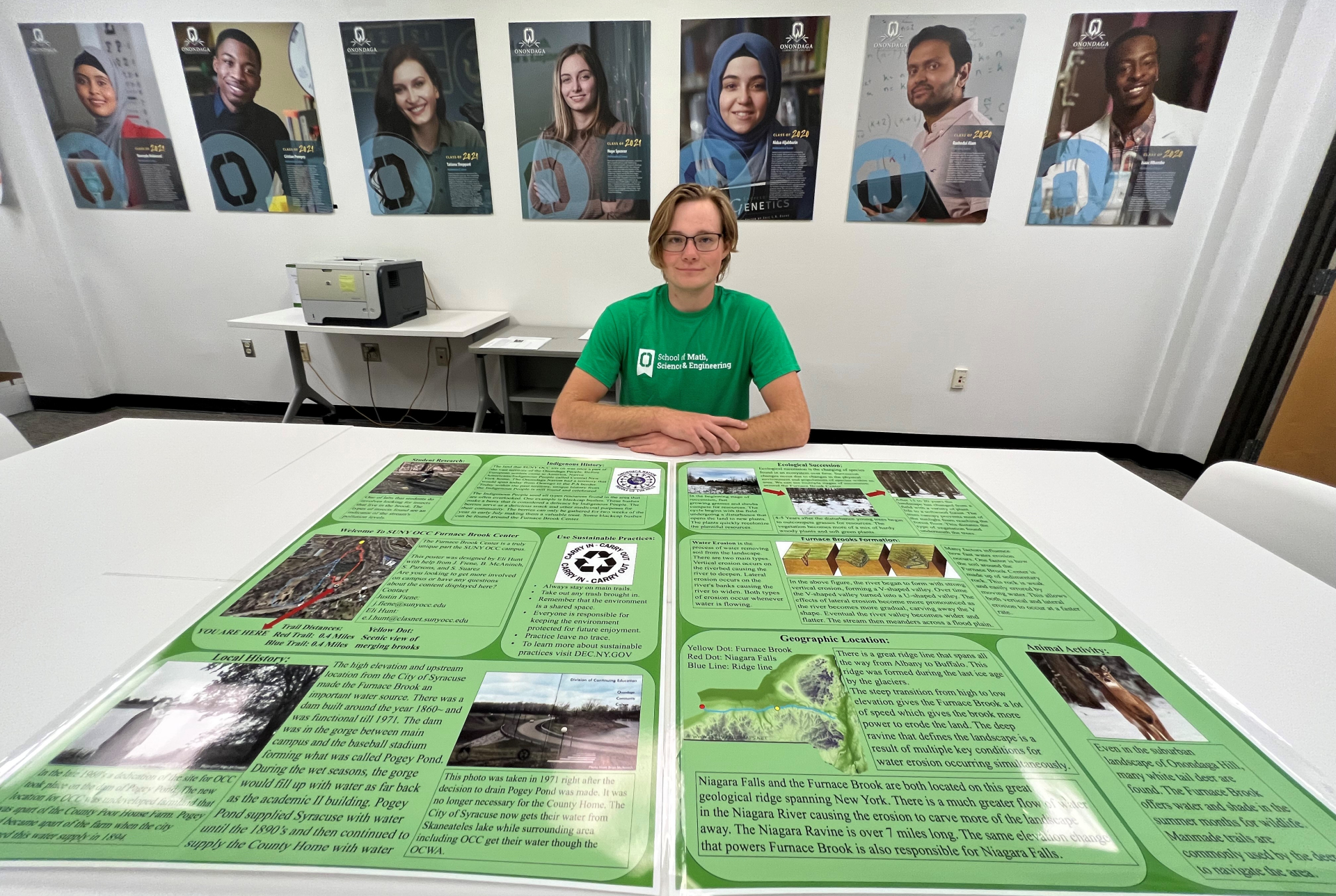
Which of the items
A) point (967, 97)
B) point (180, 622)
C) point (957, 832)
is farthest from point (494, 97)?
point (957, 832)

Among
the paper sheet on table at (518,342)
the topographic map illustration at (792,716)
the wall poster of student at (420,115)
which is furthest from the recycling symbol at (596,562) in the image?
the wall poster of student at (420,115)

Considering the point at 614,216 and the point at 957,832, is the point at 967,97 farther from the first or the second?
the point at 957,832

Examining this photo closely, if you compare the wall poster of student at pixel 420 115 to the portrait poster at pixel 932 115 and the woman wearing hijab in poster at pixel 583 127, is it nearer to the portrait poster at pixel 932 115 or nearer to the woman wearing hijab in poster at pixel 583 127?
the woman wearing hijab in poster at pixel 583 127

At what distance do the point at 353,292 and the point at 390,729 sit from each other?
106 inches

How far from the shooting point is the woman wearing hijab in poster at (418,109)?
9.02ft

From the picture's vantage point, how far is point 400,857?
426mm

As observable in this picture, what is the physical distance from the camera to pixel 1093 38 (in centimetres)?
246

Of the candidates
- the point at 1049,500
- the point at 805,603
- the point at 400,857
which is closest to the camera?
the point at 400,857

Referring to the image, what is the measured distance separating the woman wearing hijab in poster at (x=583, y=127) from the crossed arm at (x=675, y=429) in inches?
79.2

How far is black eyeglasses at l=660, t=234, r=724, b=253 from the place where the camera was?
1336mm

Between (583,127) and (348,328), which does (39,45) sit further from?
(583,127)

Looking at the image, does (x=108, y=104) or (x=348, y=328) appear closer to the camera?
(x=348, y=328)

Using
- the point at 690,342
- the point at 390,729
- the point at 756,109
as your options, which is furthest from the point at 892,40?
the point at 390,729

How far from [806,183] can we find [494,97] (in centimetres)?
166
